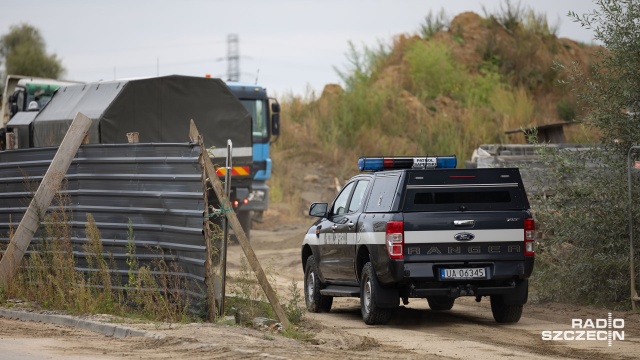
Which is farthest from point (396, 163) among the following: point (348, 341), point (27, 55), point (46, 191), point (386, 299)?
point (27, 55)

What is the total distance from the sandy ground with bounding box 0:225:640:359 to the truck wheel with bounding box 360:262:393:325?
0.43 feet

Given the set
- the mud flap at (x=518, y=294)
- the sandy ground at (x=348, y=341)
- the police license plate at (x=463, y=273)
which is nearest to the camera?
the sandy ground at (x=348, y=341)

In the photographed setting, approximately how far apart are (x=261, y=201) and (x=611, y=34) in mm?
16958

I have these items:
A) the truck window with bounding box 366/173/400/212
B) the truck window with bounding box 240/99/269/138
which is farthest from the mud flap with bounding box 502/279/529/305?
the truck window with bounding box 240/99/269/138

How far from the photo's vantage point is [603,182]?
51.6 feet

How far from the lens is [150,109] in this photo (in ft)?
71.7

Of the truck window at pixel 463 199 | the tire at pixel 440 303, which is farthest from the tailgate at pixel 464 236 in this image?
the tire at pixel 440 303

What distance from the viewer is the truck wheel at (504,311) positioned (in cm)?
1400

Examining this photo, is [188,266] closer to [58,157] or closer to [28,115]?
[58,157]

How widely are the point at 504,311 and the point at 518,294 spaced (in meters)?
0.40

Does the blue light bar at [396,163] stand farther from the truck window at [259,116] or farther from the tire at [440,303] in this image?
the truck window at [259,116]

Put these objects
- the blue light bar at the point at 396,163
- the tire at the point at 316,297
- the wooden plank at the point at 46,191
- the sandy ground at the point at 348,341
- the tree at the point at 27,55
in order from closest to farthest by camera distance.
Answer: the sandy ground at the point at 348,341
the wooden plank at the point at 46,191
the blue light bar at the point at 396,163
the tire at the point at 316,297
the tree at the point at 27,55

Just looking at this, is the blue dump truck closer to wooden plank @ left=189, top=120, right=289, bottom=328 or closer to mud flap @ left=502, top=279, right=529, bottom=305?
mud flap @ left=502, top=279, right=529, bottom=305

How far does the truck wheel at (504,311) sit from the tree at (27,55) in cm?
6924
